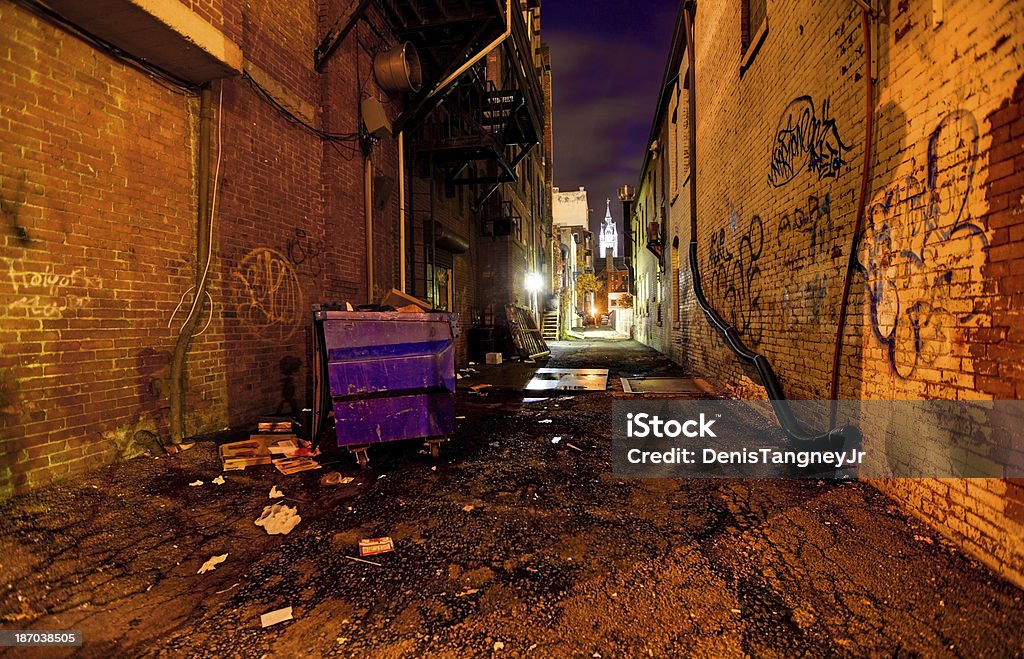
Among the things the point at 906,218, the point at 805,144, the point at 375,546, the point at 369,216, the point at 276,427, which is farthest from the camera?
the point at 369,216

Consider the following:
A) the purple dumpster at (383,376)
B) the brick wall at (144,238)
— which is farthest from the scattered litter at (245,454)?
the brick wall at (144,238)

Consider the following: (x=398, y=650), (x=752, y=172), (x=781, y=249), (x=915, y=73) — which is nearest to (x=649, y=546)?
(x=398, y=650)

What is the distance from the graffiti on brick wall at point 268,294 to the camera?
485 centimetres

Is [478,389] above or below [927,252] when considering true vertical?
below

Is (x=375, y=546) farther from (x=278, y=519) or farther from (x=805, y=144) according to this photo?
(x=805, y=144)

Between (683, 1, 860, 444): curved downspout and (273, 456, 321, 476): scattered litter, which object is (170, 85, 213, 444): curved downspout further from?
(683, 1, 860, 444): curved downspout

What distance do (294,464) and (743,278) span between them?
5.76 metres

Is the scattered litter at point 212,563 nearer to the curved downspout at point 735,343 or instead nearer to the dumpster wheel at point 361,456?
the dumpster wheel at point 361,456

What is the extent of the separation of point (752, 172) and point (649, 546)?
16.5 feet

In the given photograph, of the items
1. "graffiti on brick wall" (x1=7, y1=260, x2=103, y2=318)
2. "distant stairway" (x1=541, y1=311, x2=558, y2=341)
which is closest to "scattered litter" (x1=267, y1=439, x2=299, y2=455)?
"graffiti on brick wall" (x1=7, y1=260, x2=103, y2=318)

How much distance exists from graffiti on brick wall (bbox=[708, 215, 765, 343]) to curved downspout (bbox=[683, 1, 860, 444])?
214 mm

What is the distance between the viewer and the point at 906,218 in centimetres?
280

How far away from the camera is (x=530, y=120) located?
11.3 metres

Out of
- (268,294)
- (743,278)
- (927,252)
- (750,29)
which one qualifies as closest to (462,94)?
(750,29)
